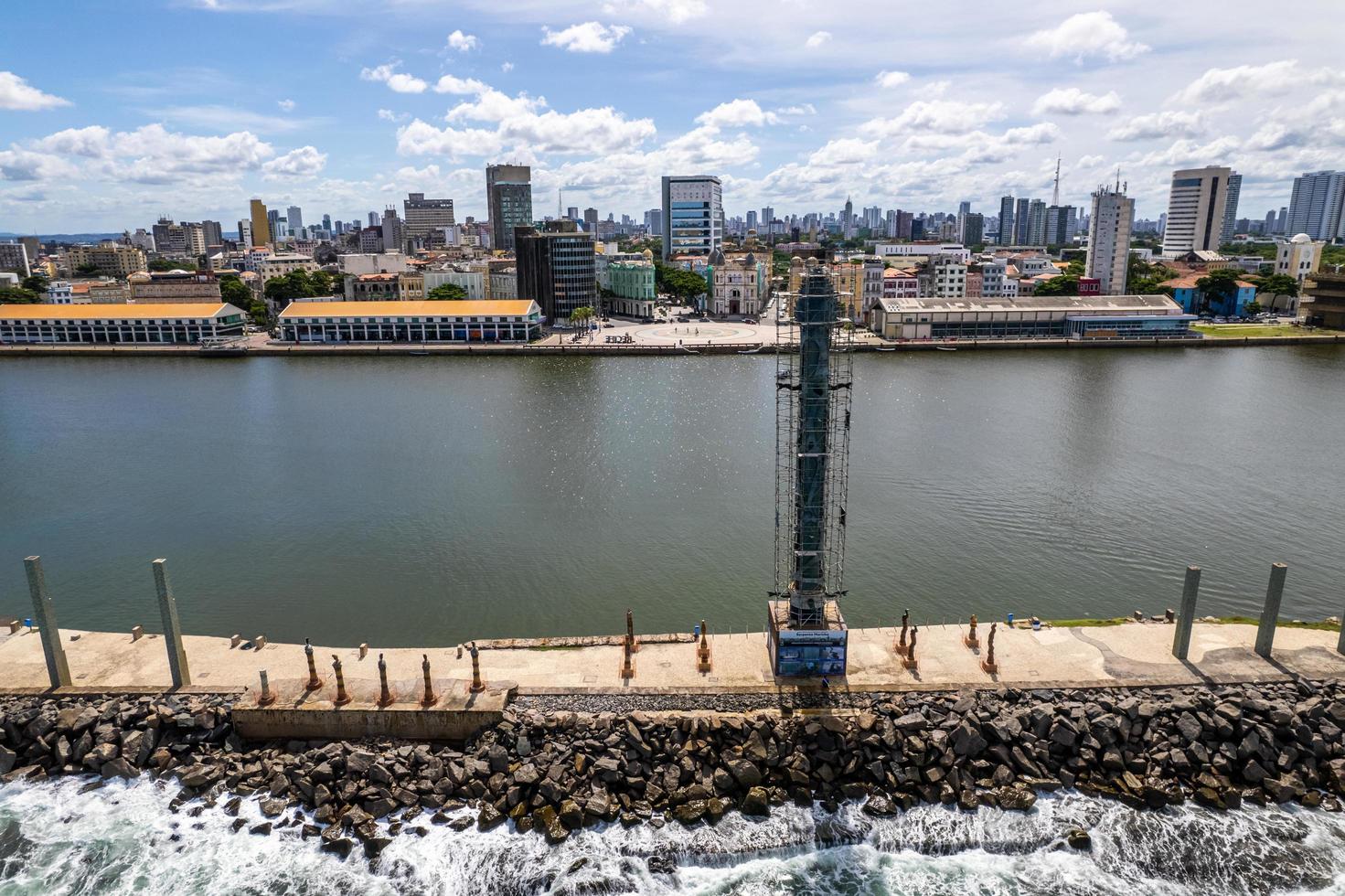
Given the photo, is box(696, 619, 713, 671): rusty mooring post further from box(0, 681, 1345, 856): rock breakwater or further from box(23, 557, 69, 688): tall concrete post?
box(23, 557, 69, 688): tall concrete post

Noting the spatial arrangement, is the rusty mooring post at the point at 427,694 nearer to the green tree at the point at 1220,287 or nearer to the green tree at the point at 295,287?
the green tree at the point at 295,287

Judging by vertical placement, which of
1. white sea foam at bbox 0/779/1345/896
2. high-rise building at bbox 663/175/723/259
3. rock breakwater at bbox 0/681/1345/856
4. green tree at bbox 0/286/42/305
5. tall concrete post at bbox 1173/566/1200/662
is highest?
high-rise building at bbox 663/175/723/259

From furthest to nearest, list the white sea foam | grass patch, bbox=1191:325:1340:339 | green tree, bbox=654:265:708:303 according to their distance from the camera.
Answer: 1. green tree, bbox=654:265:708:303
2. grass patch, bbox=1191:325:1340:339
3. the white sea foam

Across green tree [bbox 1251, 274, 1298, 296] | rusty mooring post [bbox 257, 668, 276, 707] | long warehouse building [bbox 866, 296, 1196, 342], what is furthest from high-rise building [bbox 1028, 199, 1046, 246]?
rusty mooring post [bbox 257, 668, 276, 707]

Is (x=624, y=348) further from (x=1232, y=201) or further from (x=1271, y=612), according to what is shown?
(x=1232, y=201)

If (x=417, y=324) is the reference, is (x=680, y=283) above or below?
above

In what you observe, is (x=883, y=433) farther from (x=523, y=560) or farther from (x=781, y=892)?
(x=781, y=892)

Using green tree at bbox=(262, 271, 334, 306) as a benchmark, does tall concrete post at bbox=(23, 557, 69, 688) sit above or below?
below

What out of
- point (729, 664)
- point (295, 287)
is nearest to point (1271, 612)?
point (729, 664)
